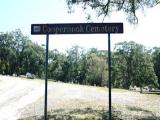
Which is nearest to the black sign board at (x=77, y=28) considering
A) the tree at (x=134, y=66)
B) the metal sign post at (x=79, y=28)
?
the metal sign post at (x=79, y=28)

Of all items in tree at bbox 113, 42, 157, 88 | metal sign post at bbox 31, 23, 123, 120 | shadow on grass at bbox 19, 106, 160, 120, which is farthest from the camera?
tree at bbox 113, 42, 157, 88

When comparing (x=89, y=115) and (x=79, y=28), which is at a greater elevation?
(x=79, y=28)

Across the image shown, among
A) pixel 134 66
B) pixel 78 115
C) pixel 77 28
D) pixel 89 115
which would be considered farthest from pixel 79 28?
pixel 134 66

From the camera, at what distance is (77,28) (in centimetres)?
1084

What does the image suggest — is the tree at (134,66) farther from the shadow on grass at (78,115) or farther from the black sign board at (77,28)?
the black sign board at (77,28)

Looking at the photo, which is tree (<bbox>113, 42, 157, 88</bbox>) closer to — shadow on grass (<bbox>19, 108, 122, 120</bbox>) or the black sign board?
shadow on grass (<bbox>19, 108, 122, 120</bbox>)

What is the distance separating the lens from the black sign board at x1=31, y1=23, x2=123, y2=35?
1075cm

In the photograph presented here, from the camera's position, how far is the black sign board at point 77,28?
35.3 ft

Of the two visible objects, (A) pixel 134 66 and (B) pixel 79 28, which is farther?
(A) pixel 134 66

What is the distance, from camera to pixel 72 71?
4257 inches

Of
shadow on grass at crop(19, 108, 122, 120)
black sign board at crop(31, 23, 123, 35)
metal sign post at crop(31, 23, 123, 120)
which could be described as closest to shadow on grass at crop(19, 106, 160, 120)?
shadow on grass at crop(19, 108, 122, 120)

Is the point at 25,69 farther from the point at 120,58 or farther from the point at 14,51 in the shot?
the point at 120,58

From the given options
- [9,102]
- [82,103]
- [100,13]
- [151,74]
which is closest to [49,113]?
[82,103]

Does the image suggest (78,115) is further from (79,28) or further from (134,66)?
(134,66)
